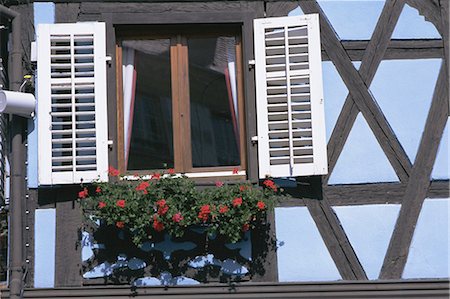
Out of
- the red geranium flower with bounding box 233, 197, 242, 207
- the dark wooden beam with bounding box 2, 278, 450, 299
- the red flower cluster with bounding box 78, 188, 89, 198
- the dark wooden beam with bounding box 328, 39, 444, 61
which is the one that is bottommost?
the dark wooden beam with bounding box 2, 278, 450, 299

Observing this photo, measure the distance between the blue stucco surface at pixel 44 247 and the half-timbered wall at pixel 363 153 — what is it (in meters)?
0.02

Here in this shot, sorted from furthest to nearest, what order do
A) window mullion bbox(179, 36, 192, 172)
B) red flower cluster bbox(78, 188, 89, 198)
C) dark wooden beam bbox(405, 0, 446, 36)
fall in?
1. dark wooden beam bbox(405, 0, 446, 36)
2. window mullion bbox(179, 36, 192, 172)
3. red flower cluster bbox(78, 188, 89, 198)

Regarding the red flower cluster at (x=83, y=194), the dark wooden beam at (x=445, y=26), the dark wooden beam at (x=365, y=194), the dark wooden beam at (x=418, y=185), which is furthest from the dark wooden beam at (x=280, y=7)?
the red flower cluster at (x=83, y=194)

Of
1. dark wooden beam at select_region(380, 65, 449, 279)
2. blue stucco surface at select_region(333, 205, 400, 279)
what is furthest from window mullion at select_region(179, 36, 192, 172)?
dark wooden beam at select_region(380, 65, 449, 279)

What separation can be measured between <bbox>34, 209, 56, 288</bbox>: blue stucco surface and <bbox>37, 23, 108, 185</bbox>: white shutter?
0.91 feet

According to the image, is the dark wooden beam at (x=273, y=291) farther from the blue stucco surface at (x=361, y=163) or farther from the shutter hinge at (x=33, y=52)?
the shutter hinge at (x=33, y=52)

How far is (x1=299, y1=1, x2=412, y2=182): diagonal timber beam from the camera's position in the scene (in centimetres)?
527

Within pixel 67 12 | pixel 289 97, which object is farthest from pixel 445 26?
pixel 67 12

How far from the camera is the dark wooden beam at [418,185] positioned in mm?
5156

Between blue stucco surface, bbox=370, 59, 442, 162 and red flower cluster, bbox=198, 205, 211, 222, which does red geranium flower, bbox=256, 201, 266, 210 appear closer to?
red flower cluster, bbox=198, 205, 211, 222

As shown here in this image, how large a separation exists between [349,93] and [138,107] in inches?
65.0

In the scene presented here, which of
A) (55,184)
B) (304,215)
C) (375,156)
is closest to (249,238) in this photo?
(304,215)

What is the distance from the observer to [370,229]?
204 inches

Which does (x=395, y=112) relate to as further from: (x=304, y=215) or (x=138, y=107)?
(x=138, y=107)
